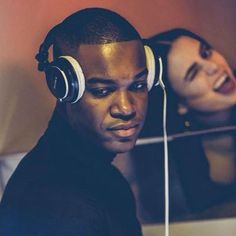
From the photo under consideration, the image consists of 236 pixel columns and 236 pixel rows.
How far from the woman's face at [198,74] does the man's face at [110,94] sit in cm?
14

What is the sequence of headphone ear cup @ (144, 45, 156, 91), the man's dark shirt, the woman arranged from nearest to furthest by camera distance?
the man's dark shirt < headphone ear cup @ (144, 45, 156, 91) < the woman

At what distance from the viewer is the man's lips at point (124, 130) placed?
3.85 feet

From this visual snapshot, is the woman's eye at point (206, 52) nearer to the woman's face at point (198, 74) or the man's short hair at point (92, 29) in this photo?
the woman's face at point (198, 74)

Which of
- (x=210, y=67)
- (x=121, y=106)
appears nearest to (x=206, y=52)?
(x=210, y=67)

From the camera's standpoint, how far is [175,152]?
130 centimetres

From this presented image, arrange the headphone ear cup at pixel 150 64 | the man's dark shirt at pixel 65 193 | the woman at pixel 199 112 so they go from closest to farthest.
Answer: the man's dark shirt at pixel 65 193 < the headphone ear cup at pixel 150 64 < the woman at pixel 199 112

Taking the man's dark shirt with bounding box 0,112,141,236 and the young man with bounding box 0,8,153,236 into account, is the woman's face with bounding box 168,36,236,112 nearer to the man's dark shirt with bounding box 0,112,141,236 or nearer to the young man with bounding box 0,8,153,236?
the young man with bounding box 0,8,153,236

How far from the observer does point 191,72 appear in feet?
4.28

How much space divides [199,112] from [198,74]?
108mm

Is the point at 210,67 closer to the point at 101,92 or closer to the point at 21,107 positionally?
the point at 101,92

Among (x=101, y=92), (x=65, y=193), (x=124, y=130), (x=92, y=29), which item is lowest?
(x=65, y=193)

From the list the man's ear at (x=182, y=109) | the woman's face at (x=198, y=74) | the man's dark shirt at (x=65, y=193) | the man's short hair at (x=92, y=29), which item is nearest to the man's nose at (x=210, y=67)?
the woman's face at (x=198, y=74)

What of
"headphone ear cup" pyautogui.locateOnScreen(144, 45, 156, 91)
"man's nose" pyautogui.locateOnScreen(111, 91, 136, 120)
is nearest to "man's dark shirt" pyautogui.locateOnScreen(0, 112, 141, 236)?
"man's nose" pyautogui.locateOnScreen(111, 91, 136, 120)

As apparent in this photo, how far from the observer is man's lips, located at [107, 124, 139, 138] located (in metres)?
1.17
